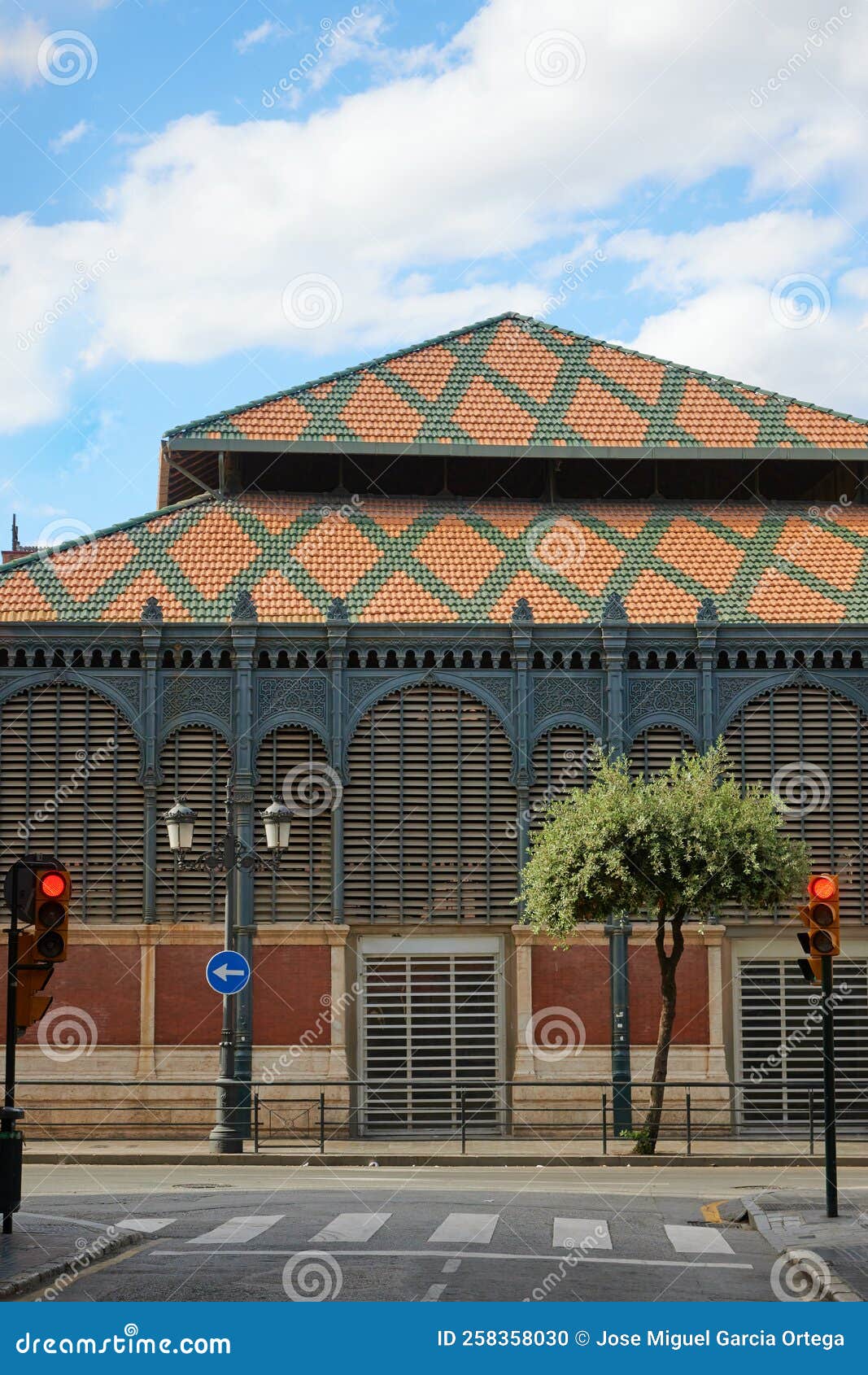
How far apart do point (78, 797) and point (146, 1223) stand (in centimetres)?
1569

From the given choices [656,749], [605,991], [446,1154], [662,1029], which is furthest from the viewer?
[656,749]

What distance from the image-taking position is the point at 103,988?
3109 cm

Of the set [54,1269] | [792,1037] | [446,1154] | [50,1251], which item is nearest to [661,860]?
[446,1154]

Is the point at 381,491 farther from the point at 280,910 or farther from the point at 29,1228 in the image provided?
the point at 29,1228

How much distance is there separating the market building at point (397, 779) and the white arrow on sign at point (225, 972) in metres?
5.82

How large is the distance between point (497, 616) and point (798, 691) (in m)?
5.83

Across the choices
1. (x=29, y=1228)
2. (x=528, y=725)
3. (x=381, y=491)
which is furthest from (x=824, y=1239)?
(x=381, y=491)

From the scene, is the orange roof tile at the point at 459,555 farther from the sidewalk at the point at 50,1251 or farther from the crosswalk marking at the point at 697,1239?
the sidewalk at the point at 50,1251

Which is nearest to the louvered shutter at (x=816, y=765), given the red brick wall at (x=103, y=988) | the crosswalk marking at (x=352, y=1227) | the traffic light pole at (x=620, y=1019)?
the traffic light pole at (x=620, y=1019)

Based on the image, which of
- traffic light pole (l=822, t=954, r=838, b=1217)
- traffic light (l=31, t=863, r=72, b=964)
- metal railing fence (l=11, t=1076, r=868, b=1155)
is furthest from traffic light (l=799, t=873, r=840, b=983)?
metal railing fence (l=11, t=1076, r=868, b=1155)

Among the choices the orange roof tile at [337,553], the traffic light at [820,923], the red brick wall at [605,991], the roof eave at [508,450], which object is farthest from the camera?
the roof eave at [508,450]

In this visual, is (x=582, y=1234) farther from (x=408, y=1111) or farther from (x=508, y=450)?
(x=508, y=450)

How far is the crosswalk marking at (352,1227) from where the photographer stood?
15336mm

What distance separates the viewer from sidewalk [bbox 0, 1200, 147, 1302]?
39.2 ft
